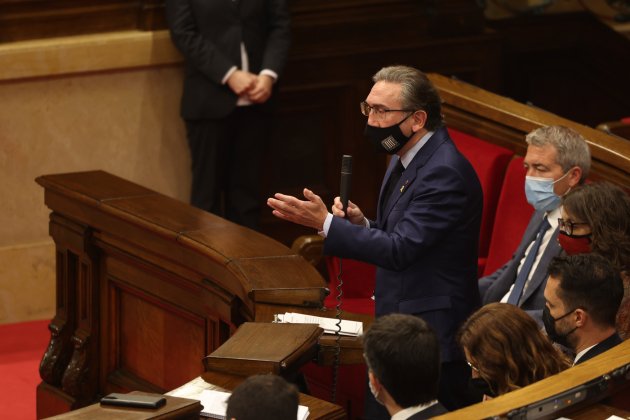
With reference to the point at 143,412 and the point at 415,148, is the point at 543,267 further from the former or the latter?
the point at 143,412

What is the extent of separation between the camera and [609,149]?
459 centimetres

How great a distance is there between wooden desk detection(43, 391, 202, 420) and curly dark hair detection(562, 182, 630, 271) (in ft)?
4.72

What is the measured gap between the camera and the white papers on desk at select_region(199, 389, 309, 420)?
3199 mm

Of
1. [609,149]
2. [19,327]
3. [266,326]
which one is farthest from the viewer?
[19,327]

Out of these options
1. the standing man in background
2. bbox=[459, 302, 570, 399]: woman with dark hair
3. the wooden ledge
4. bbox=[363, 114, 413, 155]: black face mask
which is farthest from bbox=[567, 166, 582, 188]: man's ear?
the wooden ledge

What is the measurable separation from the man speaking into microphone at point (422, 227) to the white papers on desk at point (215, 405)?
0.67m

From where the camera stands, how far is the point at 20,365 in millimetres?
5695

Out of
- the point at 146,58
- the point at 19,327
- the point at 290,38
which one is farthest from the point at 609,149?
the point at 19,327

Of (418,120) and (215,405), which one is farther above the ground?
(418,120)

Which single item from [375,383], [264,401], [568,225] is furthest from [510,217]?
[264,401]

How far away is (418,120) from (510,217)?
3.71ft

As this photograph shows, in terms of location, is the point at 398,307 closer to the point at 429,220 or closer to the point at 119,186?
the point at 429,220

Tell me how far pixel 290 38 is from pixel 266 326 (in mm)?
Answer: 2935

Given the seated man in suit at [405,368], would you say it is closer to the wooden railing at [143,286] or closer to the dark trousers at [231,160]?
the wooden railing at [143,286]
